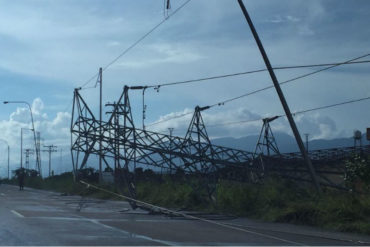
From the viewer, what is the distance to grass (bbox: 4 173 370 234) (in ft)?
50.8

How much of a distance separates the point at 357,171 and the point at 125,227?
9.40 metres

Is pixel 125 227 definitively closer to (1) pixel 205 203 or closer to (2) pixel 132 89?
(1) pixel 205 203

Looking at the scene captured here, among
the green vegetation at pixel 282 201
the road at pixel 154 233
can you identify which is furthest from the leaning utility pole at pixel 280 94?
the road at pixel 154 233

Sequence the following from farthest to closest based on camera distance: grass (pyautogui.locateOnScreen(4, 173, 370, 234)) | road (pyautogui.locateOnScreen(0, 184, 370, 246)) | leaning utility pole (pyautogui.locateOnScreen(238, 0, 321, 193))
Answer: leaning utility pole (pyautogui.locateOnScreen(238, 0, 321, 193))
grass (pyautogui.locateOnScreen(4, 173, 370, 234))
road (pyautogui.locateOnScreen(0, 184, 370, 246))

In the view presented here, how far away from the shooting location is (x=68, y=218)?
60.1 ft

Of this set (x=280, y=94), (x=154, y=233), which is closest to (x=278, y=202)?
(x=280, y=94)

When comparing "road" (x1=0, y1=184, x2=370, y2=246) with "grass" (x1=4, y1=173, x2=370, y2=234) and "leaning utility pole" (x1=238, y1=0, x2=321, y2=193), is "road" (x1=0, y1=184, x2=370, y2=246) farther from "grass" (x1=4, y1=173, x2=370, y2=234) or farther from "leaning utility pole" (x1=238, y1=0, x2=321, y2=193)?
"leaning utility pole" (x1=238, y1=0, x2=321, y2=193)

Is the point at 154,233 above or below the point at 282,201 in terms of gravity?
below

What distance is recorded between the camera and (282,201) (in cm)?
1908

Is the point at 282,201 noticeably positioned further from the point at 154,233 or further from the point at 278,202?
the point at 154,233

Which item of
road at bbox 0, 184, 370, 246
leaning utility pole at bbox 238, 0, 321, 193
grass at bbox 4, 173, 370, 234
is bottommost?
road at bbox 0, 184, 370, 246

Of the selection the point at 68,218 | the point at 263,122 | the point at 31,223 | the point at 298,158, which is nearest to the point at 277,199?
the point at 68,218

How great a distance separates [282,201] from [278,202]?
0.53 ft

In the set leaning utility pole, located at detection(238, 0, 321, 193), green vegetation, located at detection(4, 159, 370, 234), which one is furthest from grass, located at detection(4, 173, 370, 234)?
leaning utility pole, located at detection(238, 0, 321, 193)
